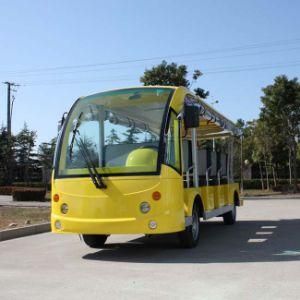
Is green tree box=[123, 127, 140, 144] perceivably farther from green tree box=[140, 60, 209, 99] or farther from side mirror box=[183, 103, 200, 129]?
green tree box=[140, 60, 209, 99]

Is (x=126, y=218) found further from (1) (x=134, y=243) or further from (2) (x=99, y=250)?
(1) (x=134, y=243)

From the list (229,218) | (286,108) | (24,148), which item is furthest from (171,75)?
(24,148)

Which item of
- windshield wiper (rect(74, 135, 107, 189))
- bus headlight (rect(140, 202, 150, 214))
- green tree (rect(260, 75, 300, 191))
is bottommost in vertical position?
bus headlight (rect(140, 202, 150, 214))

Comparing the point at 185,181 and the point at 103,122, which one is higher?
the point at 103,122

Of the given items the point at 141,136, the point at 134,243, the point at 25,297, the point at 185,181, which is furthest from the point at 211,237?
the point at 25,297

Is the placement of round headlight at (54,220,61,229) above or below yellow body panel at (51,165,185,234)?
below

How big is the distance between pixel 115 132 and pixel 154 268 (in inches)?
114

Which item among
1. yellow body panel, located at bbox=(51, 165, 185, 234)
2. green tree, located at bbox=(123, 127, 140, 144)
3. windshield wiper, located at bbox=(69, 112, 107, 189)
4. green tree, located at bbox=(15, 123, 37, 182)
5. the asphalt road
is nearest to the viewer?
the asphalt road

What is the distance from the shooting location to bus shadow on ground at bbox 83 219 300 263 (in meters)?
9.48

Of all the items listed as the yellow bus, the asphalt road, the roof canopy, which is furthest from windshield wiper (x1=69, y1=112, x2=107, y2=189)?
the roof canopy

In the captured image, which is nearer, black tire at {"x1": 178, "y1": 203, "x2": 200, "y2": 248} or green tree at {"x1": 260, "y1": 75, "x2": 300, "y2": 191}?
black tire at {"x1": 178, "y1": 203, "x2": 200, "y2": 248}

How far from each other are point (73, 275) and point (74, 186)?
6.84 feet

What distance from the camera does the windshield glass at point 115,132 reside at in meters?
9.83

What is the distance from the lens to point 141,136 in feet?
33.5
